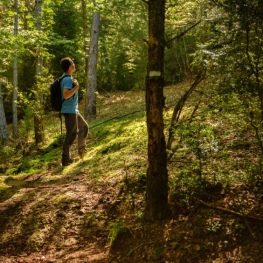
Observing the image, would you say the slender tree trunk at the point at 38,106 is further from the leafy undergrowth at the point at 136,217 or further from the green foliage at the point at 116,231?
the green foliage at the point at 116,231

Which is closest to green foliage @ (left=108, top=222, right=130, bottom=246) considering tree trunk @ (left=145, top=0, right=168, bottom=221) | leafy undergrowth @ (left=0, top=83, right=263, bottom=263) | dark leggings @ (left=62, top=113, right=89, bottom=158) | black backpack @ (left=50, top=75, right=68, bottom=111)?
leafy undergrowth @ (left=0, top=83, right=263, bottom=263)

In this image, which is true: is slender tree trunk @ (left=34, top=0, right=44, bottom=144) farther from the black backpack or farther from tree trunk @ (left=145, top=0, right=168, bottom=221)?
tree trunk @ (left=145, top=0, right=168, bottom=221)

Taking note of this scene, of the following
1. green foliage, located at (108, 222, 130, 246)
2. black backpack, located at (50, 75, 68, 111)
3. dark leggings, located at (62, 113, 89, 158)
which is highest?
black backpack, located at (50, 75, 68, 111)

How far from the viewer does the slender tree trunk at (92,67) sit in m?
13.3

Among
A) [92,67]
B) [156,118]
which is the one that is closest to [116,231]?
[156,118]

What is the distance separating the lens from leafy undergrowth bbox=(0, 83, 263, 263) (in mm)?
3428

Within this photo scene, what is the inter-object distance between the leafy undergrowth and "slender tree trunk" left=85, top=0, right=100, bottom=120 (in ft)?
27.0

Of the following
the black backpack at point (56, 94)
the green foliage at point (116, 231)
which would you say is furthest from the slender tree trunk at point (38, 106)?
the green foliage at point (116, 231)

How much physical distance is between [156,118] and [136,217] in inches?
52.9

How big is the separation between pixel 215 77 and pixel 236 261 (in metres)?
2.23

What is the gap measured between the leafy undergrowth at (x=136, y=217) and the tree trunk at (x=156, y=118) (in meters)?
0.25

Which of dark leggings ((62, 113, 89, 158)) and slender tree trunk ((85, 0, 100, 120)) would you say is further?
slender tree trunk ((85, 0, 100, 120))

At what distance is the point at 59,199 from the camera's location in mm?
5004

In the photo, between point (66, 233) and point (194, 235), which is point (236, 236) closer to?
point (194, 235)
